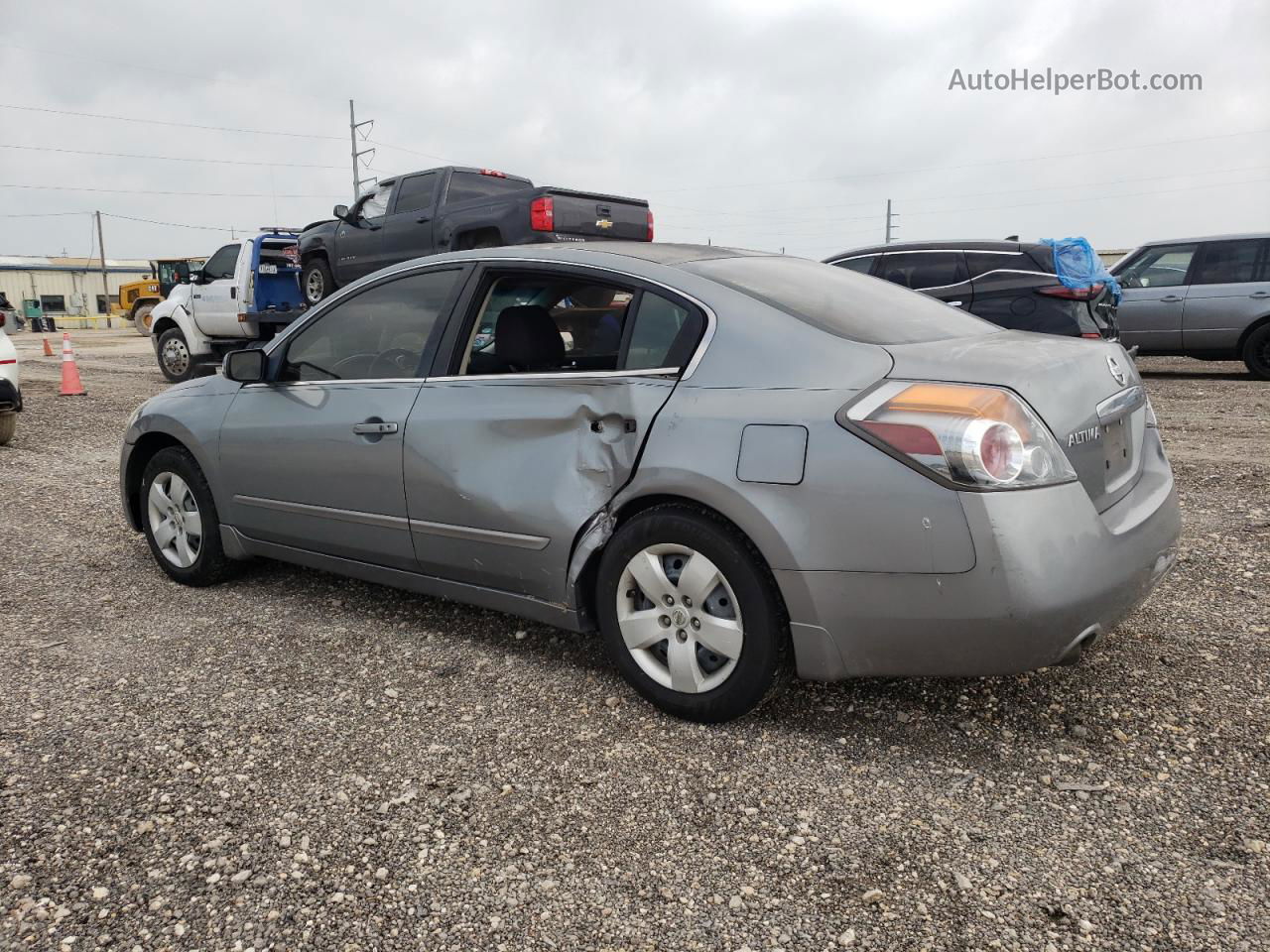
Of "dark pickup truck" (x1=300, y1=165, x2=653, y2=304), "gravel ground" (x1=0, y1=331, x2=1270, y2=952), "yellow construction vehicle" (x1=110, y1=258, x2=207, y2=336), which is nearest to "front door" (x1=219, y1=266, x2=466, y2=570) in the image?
"gravel ground" (x1=0, y1=331, x2=1270, y2=952)

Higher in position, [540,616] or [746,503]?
[746,503]

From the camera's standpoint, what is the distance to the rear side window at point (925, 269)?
9.66m

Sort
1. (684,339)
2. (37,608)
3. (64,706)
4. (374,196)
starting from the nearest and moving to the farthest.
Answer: (684,339) → (64,706) → (37,608) → (374,196)

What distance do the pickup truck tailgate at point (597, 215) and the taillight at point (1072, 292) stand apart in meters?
4.41

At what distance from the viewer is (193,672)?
3580 millimetres

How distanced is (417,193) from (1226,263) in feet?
31.3

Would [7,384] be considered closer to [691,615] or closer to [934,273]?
[691,615]

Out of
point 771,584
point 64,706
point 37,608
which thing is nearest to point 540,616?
point 771,584

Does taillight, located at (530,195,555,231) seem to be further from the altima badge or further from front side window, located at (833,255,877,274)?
the altima badge

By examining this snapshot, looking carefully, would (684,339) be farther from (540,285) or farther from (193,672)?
(193,672)

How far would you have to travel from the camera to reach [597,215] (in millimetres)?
10664

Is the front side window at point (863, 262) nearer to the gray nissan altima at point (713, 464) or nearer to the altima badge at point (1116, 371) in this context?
the gray nissan altima at point (713, 464)

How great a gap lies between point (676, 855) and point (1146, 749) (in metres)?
1.42

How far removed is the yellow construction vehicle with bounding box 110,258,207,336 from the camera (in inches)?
1199
